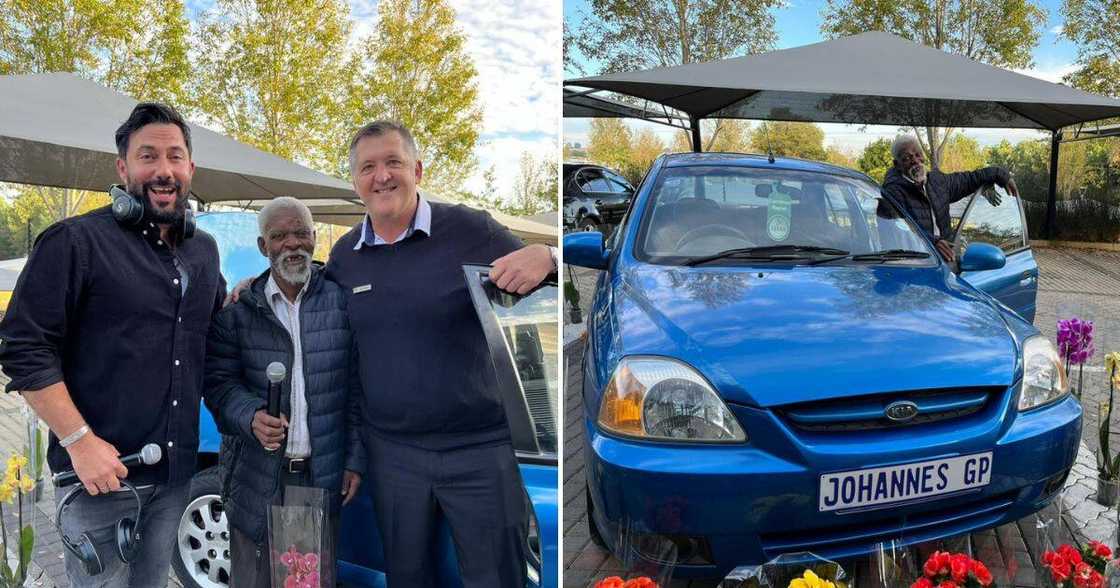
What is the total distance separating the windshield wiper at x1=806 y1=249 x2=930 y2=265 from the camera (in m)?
2.49

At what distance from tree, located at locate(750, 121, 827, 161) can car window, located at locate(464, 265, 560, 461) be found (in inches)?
45.1

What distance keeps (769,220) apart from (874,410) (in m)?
0.90

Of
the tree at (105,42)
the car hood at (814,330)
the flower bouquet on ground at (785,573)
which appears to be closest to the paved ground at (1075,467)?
the car hood at (814,330)

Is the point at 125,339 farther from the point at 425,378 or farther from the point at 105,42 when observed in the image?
the point at 105,42

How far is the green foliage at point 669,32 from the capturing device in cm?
260

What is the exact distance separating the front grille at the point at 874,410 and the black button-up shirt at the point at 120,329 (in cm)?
142

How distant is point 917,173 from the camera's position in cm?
286

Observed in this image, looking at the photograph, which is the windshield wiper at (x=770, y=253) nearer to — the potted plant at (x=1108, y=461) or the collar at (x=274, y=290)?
the potted plant at (x=1108, y=461)

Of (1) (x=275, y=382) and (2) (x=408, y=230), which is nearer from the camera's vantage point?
(1) (x=275, y=382)

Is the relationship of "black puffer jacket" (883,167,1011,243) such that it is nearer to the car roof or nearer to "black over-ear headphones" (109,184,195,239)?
the car roof

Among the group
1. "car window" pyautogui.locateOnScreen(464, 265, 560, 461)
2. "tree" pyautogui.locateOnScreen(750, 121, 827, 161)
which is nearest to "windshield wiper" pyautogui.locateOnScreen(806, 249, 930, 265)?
"tree" pyautogui.locateOnScreen(750, 121, 827, 161)

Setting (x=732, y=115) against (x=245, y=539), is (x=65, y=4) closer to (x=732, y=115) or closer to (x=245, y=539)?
(x=245, y=539)

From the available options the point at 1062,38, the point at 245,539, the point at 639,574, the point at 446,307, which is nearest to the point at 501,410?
the point at 446,307

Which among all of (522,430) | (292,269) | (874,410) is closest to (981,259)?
(874,410)
